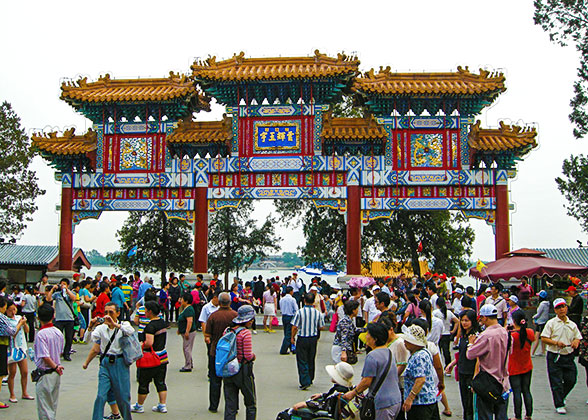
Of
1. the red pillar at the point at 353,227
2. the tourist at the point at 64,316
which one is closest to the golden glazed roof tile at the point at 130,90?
the red pillar at the point at 353,227

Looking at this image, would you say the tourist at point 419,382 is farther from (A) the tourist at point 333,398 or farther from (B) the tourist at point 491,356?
(B) the tourist at point 491,356

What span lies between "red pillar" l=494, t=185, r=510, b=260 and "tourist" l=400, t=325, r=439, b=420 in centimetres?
1761

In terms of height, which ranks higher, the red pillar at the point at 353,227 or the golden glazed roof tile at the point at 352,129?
the golden glazed roof tile at the point at 352,129

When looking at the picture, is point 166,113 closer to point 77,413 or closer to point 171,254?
point 171,254

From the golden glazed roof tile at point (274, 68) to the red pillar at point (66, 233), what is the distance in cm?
706

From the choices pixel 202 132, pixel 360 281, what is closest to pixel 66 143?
pixel 202 132

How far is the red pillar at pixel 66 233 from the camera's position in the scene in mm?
25641

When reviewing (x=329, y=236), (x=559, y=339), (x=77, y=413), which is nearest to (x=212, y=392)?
(x=77, y=413)

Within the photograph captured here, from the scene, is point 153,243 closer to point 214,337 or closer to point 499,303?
point 499,303

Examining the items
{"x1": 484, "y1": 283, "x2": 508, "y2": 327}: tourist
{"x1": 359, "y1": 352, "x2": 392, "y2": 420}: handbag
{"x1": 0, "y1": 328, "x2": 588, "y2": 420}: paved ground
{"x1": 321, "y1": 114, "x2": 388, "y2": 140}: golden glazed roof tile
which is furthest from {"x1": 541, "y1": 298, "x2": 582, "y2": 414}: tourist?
{"x1": 321, "y1": 114, "x2": 388, "y2": 140}: golden glazed roof tile

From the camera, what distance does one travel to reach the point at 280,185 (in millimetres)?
24969

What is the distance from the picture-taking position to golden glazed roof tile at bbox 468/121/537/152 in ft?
79.6

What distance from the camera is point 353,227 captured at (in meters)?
24.6

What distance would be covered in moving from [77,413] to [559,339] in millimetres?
7995
